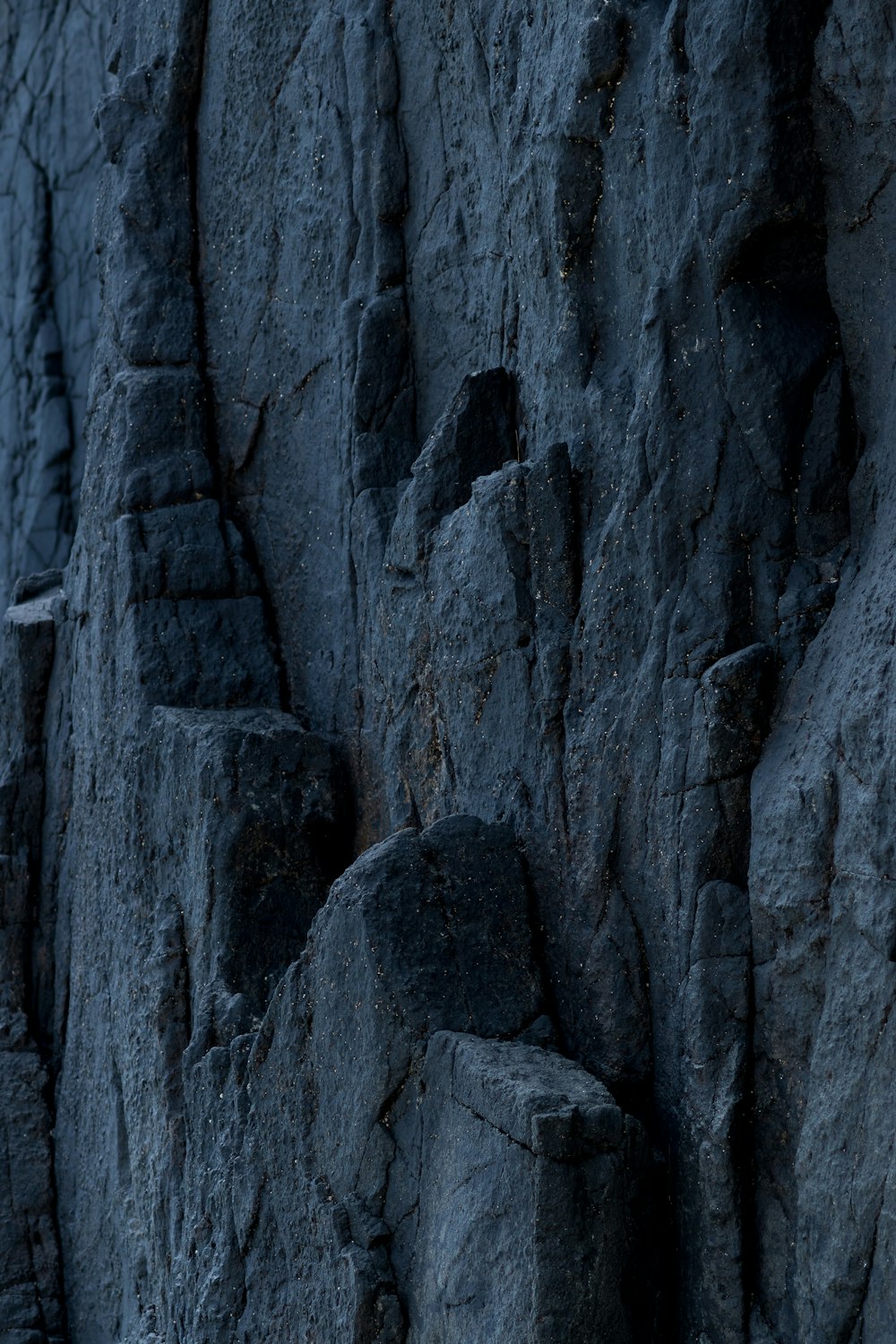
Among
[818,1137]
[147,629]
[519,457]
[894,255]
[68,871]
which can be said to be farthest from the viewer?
[68,871]

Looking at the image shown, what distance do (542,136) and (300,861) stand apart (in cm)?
193

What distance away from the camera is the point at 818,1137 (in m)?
2.68

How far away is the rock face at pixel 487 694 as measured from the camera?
2828mm

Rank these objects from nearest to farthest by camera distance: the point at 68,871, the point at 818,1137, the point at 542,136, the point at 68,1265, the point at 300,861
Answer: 1. the point at 818,1137
2. the point at 542,136
3. the point at 300,861
4. the point at 68,1265
5. the point at 68,871

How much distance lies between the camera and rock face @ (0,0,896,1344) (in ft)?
9.28

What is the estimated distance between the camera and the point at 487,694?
368cm

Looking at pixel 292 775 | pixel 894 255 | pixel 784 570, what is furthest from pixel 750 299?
pixel 292 775

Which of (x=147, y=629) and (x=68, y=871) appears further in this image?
(x=68, y=871)

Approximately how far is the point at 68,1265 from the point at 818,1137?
347cm

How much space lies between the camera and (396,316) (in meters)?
4.61

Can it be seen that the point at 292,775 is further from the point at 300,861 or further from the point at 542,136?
the point at 542,136

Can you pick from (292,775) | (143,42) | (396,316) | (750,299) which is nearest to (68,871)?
(292,775)

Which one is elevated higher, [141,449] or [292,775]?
[141,449]

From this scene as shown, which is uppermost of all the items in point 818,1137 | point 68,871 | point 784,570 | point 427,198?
point 427,198
